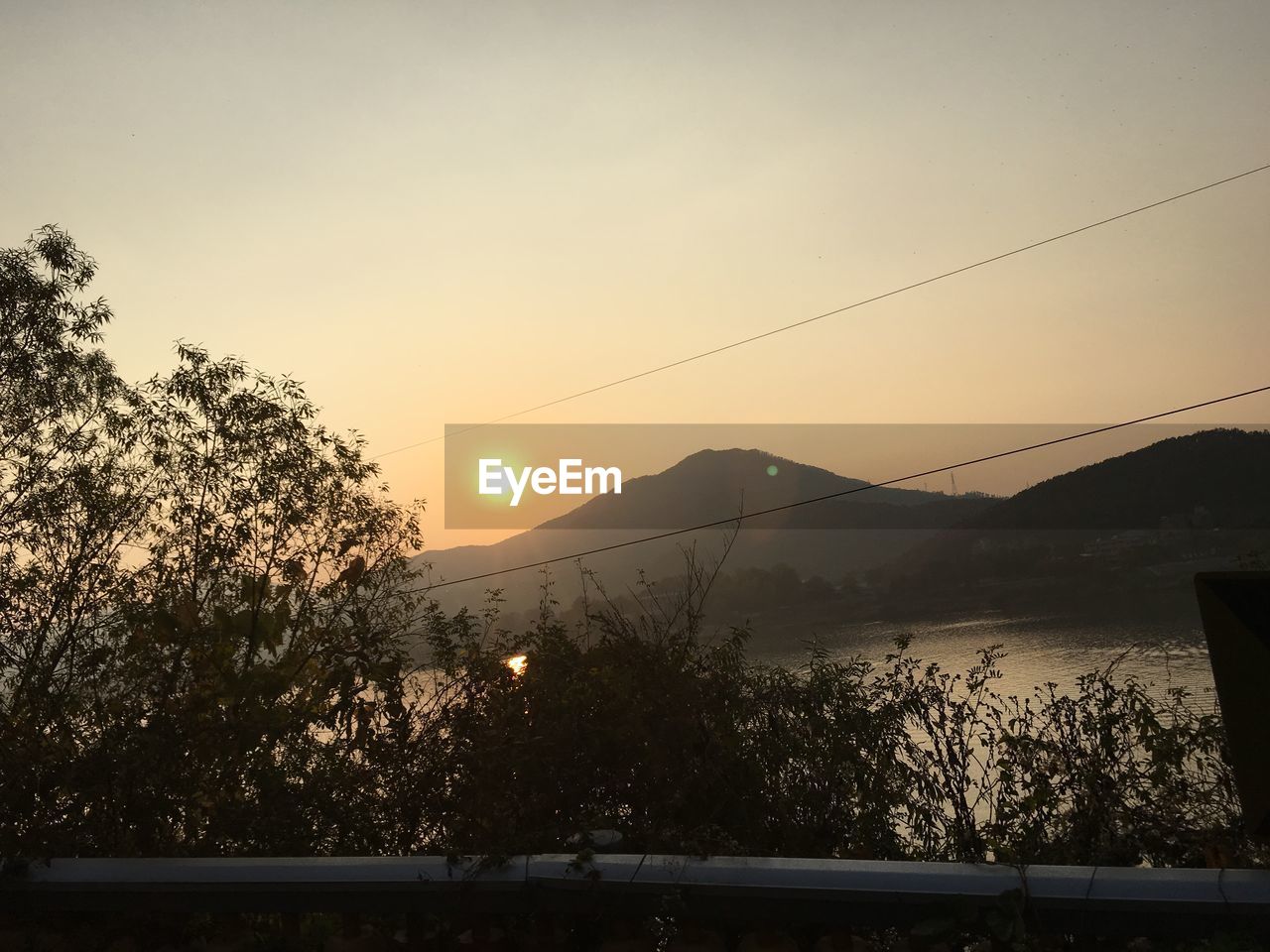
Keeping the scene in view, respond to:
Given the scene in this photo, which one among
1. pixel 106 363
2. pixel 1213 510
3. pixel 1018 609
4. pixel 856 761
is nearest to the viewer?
pixel 856 761

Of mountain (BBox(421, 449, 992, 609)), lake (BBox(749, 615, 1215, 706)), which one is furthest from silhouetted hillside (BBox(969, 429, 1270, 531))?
lake (BBox(749, 615, 1215, 706))

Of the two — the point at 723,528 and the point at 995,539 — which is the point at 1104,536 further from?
the point at 723,528

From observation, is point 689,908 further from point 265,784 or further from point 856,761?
point 265,784

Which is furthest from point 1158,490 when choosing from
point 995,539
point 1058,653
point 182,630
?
point 182,630

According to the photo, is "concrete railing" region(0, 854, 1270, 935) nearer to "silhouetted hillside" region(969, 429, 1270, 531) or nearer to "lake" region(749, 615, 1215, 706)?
"lake" region(749, 615, 1215, 706)

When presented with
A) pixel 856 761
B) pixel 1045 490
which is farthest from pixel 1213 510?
pixel 856 761

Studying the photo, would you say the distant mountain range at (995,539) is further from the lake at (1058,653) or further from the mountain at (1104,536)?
the lake at (1058,653)

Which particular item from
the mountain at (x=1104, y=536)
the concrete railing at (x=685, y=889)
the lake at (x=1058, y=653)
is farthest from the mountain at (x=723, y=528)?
the concrete railing at (x=685, y=889)

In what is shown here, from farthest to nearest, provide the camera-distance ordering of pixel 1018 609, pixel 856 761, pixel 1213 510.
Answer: pixel 1213 510 < pixel 1018 609 < pixel 856 761
